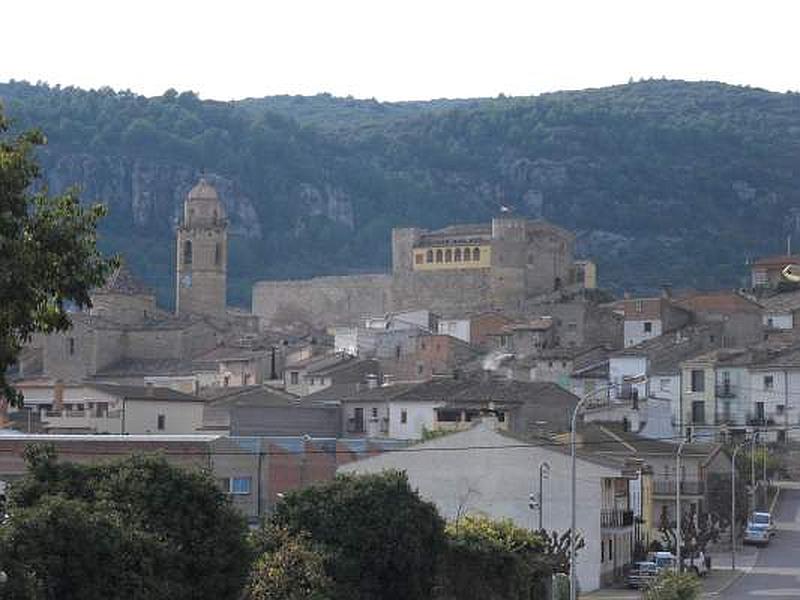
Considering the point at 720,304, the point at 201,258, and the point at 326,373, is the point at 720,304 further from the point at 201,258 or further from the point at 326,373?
the point at 201,258

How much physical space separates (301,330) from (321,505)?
9843 centimetres

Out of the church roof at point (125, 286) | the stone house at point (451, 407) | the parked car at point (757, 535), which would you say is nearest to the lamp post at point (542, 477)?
the parked car at point (757, 535)

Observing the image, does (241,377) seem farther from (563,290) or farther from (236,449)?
(236,449)

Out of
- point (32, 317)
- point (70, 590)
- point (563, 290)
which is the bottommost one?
point (70, 590)

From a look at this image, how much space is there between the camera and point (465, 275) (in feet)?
473

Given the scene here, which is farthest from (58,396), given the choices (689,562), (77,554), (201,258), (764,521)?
(77,554)

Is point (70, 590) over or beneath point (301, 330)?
beneath

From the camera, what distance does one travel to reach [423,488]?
206 ft

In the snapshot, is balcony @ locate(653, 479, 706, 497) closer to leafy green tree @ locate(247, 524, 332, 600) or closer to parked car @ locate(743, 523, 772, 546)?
parked car @ locate(743, 523, 772, 546)

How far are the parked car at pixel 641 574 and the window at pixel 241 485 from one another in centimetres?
1092

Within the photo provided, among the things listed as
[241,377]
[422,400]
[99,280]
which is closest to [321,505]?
[99,280]

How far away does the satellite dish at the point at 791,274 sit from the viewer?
13038cm

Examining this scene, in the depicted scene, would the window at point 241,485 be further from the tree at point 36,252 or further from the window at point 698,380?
the tree at point 36,252

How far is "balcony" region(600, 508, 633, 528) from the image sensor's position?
62.5m
